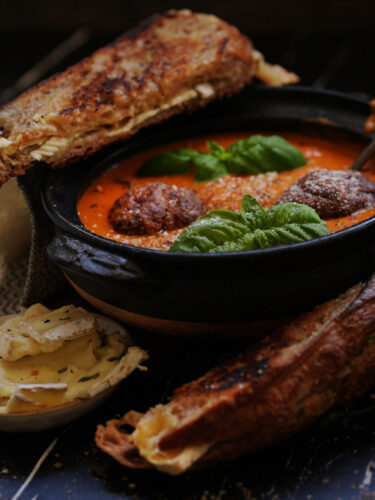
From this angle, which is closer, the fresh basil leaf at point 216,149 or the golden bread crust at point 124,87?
the golden bread crust at point 124,87

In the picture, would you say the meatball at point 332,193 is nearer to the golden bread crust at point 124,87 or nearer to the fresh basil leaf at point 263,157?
the fresh basil leaf at point 263,157

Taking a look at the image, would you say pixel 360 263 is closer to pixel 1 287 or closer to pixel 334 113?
pixel 334 113

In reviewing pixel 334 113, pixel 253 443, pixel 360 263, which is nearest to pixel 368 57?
pixel 334 113

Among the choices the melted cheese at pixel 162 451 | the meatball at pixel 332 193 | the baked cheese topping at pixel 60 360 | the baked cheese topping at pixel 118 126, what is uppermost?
the baked cheese topping at pixel 118 126

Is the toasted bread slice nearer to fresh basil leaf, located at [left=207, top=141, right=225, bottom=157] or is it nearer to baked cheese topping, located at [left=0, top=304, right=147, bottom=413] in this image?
baked cheese topping, located at [left=0, top=304, right=147, bottom=413]

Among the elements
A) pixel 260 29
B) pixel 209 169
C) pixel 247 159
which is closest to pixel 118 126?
pixel 209 169

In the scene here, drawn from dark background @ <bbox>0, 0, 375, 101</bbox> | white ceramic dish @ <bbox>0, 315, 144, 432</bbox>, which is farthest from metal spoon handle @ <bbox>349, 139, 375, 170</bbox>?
dark background @ <bbox>0, 0, 375, 101</bbox>

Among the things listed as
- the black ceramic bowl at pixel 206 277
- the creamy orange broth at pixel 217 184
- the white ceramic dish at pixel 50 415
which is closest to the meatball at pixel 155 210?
the creamy orange broth at pixel 217 184
